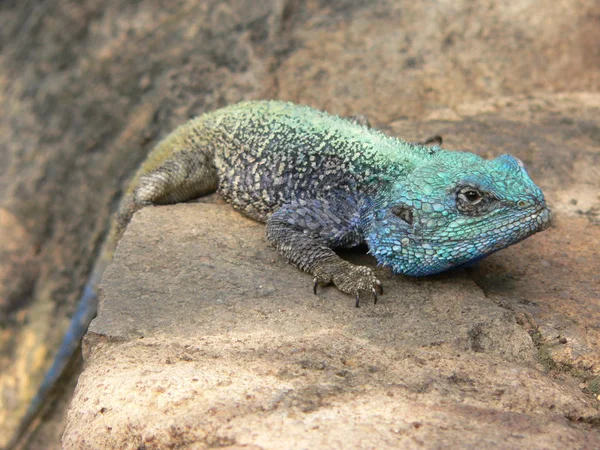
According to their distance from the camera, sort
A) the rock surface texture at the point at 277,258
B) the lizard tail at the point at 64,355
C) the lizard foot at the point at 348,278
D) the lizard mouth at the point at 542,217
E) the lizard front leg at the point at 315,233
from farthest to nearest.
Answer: the lizard tail at the point at 64,355
the lizard front leg at the point at 315,233
the lizard foot at the point at 348,278
the lizard mouth at the point at 542,217
the rock surface texture at the point at 277,258

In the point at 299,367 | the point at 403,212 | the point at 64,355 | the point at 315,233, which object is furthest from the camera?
the point at 64,355

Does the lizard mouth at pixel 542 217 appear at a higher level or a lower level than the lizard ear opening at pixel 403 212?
higher

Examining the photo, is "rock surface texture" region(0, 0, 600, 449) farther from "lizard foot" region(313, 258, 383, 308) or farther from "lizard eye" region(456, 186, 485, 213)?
"lizard eye" region(456, 186, 485, 213)

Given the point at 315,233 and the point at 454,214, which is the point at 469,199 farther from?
the point at 315,233

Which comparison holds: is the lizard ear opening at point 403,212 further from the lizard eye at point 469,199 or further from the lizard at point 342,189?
the lizard eye at point 469,199

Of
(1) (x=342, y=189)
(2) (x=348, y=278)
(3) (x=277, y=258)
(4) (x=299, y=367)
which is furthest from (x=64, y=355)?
(4) (x=299, y=367)

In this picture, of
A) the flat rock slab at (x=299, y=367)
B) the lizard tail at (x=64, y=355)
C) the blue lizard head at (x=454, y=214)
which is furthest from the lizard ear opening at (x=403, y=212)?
the lizard tail at (x=64, y=355)
